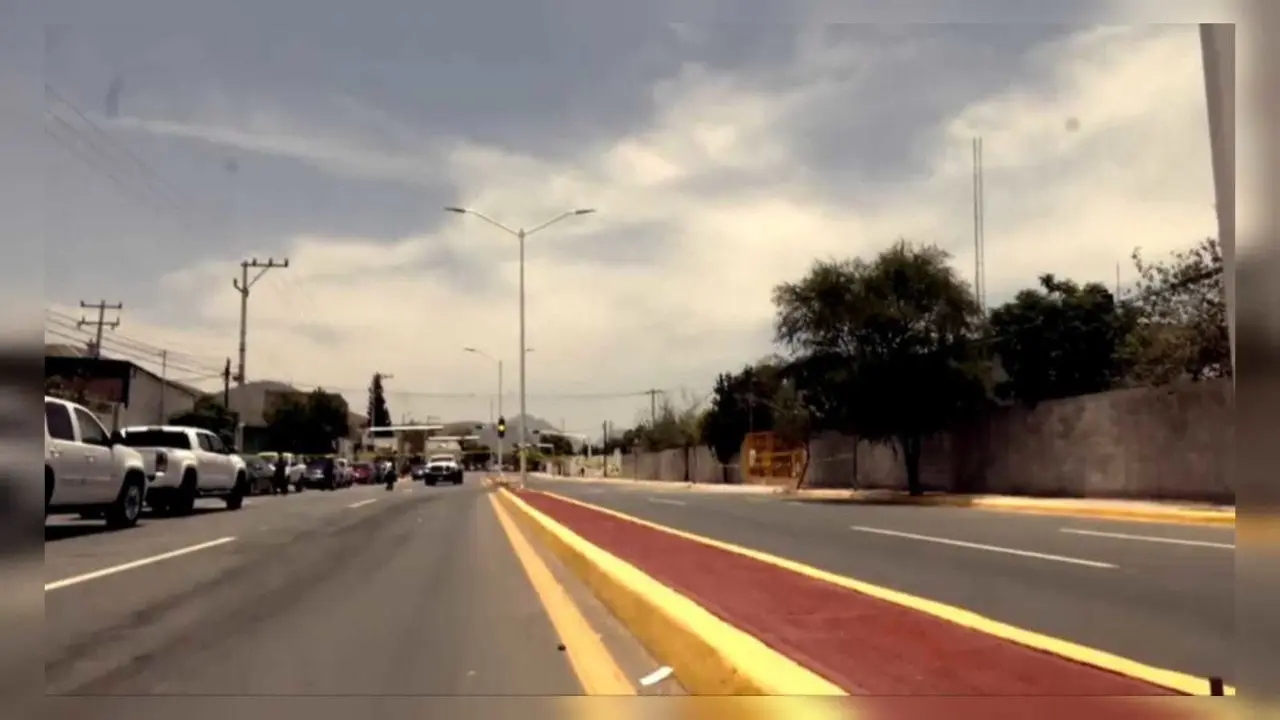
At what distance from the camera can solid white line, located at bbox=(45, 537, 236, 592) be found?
31.6ft

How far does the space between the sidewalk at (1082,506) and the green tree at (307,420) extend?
11099 mm

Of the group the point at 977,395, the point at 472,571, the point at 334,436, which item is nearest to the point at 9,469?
the point at 472,571

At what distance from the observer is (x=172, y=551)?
14.1 meters

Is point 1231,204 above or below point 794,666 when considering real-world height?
above

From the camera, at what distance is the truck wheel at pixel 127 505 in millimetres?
17312

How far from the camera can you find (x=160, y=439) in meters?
23.0

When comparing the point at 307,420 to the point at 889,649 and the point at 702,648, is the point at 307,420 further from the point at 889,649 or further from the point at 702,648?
the point at 889,649

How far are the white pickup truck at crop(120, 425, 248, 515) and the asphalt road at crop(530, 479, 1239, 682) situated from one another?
926cm

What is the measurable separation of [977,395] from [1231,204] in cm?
2736

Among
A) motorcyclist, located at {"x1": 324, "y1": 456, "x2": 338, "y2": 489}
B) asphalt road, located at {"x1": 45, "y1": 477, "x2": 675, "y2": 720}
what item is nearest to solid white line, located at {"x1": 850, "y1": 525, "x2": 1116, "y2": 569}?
asphalt road, located at {"x1": 45, "y1": 477, "x2": 675, "y2": 720}

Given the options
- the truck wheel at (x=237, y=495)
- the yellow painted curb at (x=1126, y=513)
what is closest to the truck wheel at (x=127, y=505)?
the truck wheel at (x=237, y=495)

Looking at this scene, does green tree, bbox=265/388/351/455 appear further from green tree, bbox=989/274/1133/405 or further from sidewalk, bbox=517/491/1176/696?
green tree, bbox=989/274/1133/405

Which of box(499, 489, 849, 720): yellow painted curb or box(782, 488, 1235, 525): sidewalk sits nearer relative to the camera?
box(499, 489, 849, 720): yellow painted curb

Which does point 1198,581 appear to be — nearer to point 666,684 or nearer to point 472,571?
point 666,684
